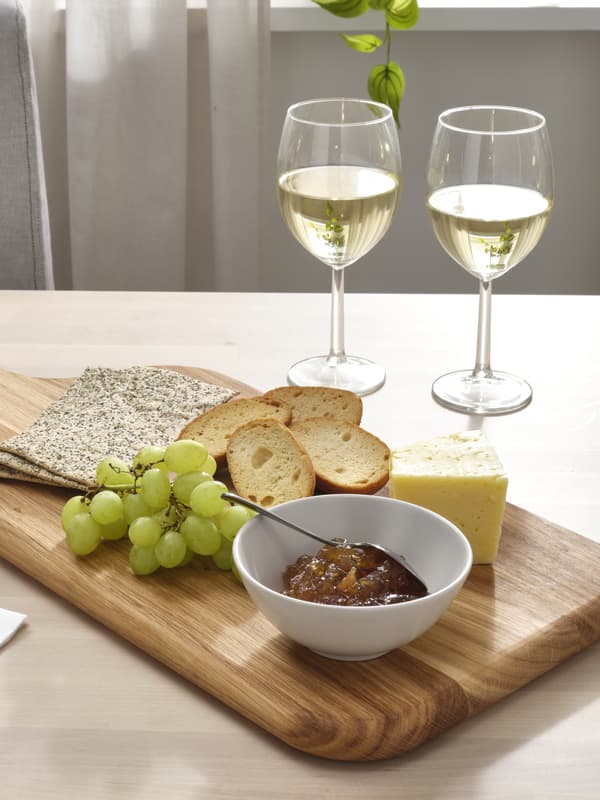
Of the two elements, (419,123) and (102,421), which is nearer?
(102,421)

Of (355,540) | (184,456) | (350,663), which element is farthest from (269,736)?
(184,456)

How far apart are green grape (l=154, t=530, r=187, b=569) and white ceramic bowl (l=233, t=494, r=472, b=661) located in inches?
3.5

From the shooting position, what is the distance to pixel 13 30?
184cm

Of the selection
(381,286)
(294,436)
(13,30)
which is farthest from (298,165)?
(381,286)

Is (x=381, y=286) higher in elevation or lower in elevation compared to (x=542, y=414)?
lower

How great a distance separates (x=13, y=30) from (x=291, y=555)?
1.33 metres

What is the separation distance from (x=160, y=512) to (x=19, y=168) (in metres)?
1.17

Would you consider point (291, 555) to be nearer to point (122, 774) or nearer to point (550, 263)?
point (122, 774)

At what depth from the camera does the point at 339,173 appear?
1.21m

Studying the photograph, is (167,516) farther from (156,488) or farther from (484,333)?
(484,333)

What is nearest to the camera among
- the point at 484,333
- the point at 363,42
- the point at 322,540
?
the point at 322,540

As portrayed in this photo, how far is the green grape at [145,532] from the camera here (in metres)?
0.89

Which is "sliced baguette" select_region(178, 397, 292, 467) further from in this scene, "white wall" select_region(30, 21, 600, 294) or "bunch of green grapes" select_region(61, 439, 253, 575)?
"white wall" select_region(30, 21, 600, 294)

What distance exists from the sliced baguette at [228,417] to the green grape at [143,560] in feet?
0.70
